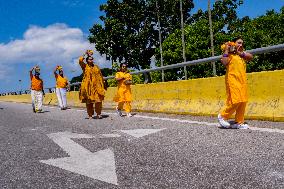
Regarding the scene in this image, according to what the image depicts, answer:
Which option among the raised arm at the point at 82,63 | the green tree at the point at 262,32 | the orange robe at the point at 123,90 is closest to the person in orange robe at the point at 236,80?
the raised arm at the point at 82,63

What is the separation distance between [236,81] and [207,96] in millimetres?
2731

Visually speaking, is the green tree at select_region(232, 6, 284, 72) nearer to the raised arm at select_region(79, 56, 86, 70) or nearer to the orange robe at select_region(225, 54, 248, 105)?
the raised arm at select_region(79, 56, 86, 70)

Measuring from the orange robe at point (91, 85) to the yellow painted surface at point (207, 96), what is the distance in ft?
5.10

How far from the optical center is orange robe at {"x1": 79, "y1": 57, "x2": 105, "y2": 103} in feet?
39.6

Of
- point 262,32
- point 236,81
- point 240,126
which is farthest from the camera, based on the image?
point 262,32

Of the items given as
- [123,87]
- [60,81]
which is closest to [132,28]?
[60,81]

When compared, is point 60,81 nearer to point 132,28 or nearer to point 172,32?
point 132,28

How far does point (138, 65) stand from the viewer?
53.4 m

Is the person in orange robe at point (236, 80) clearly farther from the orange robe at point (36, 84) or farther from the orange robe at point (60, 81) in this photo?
the orange robe at point (60, 81)

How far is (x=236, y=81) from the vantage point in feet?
24.2

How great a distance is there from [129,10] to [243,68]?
44962 millimetres

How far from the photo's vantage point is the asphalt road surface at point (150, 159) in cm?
417

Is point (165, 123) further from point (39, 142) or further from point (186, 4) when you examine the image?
point (186, 4)

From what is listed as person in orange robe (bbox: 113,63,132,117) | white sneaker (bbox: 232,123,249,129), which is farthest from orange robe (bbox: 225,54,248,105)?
person in orange robe (bbox: 113,63,132,117)
